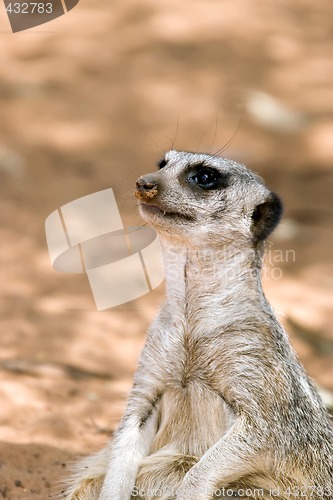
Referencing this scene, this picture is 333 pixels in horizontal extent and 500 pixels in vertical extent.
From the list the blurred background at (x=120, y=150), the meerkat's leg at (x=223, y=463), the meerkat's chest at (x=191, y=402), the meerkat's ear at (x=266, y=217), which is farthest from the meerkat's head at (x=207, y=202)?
the blurred background at (x=120, y=150)

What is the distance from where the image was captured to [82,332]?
15.4 ft

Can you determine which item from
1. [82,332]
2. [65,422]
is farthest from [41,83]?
[65,422]

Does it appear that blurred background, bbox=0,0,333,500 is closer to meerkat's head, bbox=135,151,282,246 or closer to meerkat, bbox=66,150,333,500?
meerkat, bbox=66,150,333,500

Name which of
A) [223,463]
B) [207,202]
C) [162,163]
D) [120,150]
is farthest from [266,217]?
[120,150]

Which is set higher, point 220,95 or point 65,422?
point 65,422

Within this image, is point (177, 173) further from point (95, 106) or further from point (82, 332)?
point (95, 106)

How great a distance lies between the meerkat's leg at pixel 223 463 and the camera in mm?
2639

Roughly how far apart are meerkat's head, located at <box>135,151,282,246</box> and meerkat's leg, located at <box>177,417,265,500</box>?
0.60 metres

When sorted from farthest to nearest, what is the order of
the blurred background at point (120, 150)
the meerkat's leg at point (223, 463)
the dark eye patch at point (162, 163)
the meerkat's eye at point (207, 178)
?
the blurred background at point (120, 150)
the dark eye patch at point (162, 163)
the meerkat's eye at point (207, 178)
the meerkat's leg at point (223, 463)

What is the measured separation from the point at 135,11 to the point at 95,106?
4.26ft

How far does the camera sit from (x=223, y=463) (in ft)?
8.66

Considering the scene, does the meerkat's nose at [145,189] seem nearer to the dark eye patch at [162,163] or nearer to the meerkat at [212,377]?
the meerkat at [212,377]

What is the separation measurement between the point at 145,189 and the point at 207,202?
0.22 meters

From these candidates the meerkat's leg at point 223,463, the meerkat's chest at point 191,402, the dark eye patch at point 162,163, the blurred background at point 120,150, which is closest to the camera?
the meerkat's leg at point 223,463
